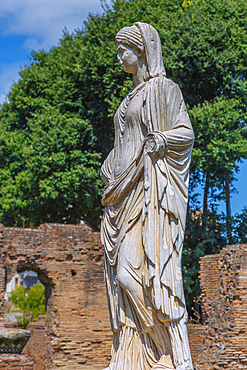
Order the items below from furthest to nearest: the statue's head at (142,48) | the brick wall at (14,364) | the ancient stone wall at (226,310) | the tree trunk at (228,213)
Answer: the tree trunk at (228,213), the ancient stone wall at (226,310), the brick wall at (14,364), the statue's head at (142,48)

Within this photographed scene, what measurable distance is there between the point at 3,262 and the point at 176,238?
11591 mm

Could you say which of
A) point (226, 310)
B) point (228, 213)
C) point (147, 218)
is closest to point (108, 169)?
point (147, 218)

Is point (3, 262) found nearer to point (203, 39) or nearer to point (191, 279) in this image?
point (191, 279)

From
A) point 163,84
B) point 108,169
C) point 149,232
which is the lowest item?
point 149,232

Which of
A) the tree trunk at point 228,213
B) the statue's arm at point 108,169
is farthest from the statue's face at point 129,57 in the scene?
the tree trunk at point 228,213

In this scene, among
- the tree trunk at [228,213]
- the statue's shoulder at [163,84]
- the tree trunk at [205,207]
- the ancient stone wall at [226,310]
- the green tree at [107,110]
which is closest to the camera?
the statue's shoulder at [163,84]

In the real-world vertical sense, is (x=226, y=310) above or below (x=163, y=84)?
below

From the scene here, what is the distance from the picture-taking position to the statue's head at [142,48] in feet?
11.9

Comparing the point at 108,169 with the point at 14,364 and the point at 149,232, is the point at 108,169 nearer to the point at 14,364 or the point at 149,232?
the point at 149,232

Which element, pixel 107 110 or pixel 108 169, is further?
pixel 107 110

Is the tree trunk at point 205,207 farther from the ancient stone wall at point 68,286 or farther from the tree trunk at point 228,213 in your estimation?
the ancient stone wall at point 68,286

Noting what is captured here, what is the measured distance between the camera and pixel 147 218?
3238mm

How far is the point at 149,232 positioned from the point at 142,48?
Answer: 4.31ft

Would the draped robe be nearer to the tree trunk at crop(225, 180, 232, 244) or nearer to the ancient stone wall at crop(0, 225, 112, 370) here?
the ancient stone wall at crop(0, 225, 112, 370)
